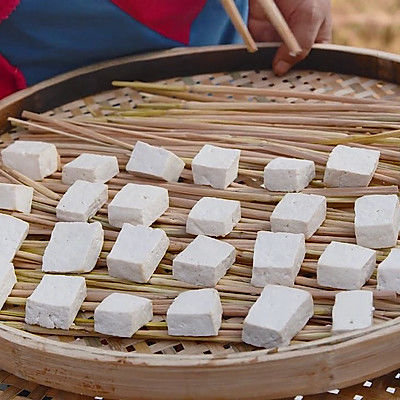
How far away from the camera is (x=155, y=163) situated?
4.17 feet

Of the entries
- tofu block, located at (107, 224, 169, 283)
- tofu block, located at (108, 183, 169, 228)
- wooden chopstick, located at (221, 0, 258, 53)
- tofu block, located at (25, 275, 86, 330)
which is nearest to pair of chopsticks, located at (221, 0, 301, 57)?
wooden chopstick, located at (221, 0, 258, 53)

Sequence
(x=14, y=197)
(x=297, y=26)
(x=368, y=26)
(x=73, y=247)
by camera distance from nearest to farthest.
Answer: (x=73, y=247), (x=14, y=197), (x=297, y=26), (x=368, y=26)

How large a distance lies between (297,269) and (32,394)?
0.33m

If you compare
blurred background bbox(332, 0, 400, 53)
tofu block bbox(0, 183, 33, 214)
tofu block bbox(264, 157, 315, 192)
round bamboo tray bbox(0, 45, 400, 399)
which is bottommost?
round bamboo tray bbox(0, 45, 400, 399)

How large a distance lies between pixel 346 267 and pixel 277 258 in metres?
0.08

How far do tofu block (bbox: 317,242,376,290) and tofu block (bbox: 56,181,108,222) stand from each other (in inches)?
13.2

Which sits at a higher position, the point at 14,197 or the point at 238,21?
the point at 238,21

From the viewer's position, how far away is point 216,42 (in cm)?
174

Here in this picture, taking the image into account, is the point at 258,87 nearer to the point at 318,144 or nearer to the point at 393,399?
the point at 318,144

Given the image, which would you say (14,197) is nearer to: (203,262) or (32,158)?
(32,158)

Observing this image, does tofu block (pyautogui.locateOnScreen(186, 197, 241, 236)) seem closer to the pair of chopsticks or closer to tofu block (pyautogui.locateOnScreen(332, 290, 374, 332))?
tofu block (pyautogui.locateOnScreen(332, 290, 374, 332))

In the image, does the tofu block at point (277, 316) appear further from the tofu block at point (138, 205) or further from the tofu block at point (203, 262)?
the tofu block at point (138, 205)

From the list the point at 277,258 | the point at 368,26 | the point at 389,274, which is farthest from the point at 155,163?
the point at 368,26

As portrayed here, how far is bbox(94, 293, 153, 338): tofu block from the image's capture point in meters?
1.00
